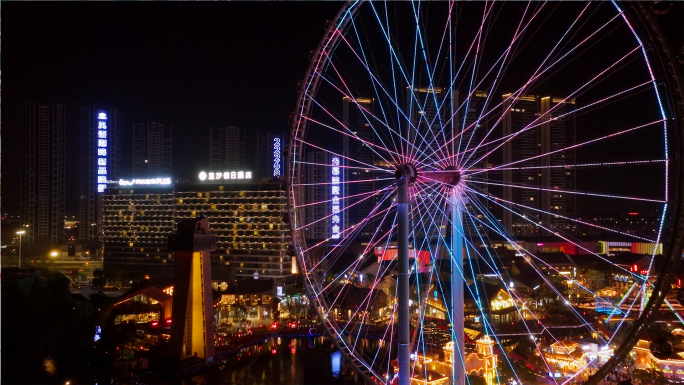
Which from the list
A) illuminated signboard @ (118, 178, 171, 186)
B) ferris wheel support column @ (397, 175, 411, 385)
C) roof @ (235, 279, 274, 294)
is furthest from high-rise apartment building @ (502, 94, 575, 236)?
illuminated signboard @ (118, 178, 171, 186)

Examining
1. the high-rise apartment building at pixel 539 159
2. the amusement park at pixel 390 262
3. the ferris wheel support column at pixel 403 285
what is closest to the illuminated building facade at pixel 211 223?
the amusement park at pixel 390 262

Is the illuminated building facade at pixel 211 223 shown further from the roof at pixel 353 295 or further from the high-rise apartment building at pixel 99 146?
the roof at pixel 353 295

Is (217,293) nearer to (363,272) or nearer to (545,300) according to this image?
(363,272)

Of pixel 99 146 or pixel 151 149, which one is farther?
pixel 151 149

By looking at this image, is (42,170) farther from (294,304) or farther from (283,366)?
(283,366)

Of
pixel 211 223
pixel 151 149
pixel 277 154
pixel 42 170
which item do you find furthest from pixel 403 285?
pixel 42 170

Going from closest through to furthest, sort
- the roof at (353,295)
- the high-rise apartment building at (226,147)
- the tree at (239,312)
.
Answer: the roof at (353,295) < the tree at (239,312) < the high-rise apartment building at (226,147)

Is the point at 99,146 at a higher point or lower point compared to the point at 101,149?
higher
